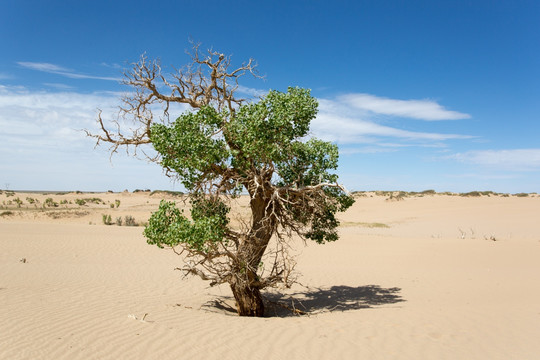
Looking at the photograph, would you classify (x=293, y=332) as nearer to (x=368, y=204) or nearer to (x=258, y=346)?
(x=258, y=346)

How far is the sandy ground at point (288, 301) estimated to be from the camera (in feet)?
20.0

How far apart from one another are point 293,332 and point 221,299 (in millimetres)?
4281

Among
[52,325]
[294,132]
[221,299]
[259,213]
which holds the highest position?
[294,132]

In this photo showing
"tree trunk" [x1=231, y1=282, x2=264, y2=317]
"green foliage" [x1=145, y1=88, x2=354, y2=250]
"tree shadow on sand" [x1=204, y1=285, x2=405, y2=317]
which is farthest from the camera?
"tree shadow on sand" [x1=204, y1=285, x2=405, y2=317]

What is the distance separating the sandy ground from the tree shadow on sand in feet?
0.20

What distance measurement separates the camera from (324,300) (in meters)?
11.1

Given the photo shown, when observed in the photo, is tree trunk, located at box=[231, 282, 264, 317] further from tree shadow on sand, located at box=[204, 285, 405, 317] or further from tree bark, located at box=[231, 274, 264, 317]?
tree shadow on sand, located at box=[204, 285, 405, 317]

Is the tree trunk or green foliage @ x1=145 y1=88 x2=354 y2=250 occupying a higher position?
green foliage @ x1=145 y1=88 x2=354 y2=250

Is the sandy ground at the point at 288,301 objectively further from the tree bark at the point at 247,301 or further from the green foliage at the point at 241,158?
the green foliage at the point at 241,158

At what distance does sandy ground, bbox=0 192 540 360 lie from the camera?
609 cm

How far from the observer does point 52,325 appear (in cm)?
655

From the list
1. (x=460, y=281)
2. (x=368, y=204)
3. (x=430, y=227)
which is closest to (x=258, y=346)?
(x=460, y=281)

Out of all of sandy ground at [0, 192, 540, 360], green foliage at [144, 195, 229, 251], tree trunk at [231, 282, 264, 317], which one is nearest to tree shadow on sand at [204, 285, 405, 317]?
sandy ground at [0, 192, 540, 360]

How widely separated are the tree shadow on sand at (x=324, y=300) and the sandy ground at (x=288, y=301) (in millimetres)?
60
